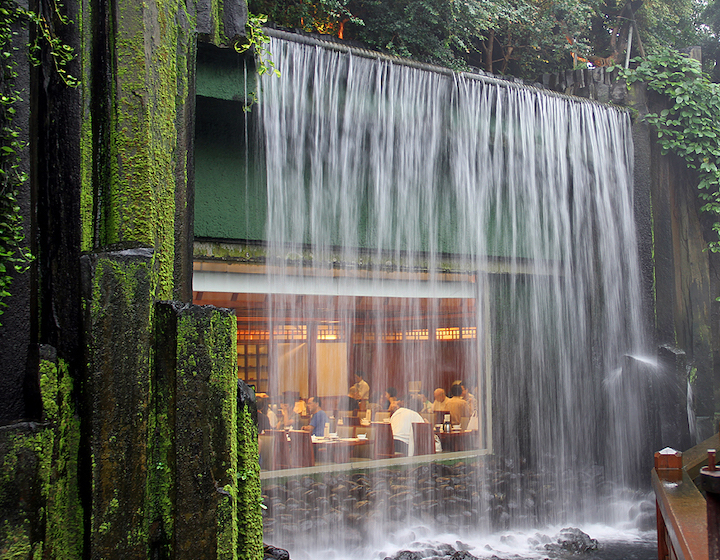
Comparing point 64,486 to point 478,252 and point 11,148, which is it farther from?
point 478,252

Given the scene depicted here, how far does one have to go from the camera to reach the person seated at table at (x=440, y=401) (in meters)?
7.95

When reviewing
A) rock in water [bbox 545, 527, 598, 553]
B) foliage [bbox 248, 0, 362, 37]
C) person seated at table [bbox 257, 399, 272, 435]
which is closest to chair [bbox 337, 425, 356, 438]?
person seated at table [bbox 257, 399, 272, 435]

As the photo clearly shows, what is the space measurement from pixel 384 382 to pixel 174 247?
4834 millimetres

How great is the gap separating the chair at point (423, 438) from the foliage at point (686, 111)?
565 cm

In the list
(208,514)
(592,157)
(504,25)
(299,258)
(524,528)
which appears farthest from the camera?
(504,25)

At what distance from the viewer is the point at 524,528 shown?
7.45 metres

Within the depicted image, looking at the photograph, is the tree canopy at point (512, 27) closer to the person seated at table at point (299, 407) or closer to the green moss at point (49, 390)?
the person seated at table at point (299, 407)

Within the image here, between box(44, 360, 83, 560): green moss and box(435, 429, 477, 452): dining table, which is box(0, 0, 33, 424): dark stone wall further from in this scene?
box(435, 429, 477, 452): dining table

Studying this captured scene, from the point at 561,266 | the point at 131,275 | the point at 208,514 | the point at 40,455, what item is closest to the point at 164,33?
the point at 131,275

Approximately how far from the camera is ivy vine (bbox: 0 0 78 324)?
104 inches

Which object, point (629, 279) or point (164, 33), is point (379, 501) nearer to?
point (629, 279)

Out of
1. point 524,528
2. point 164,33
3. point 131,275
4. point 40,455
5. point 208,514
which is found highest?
point 164,33

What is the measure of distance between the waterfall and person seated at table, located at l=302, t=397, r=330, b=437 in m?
0.27

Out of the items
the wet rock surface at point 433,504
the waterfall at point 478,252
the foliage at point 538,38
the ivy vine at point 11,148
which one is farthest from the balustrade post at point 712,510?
the foliage at point 538,38
